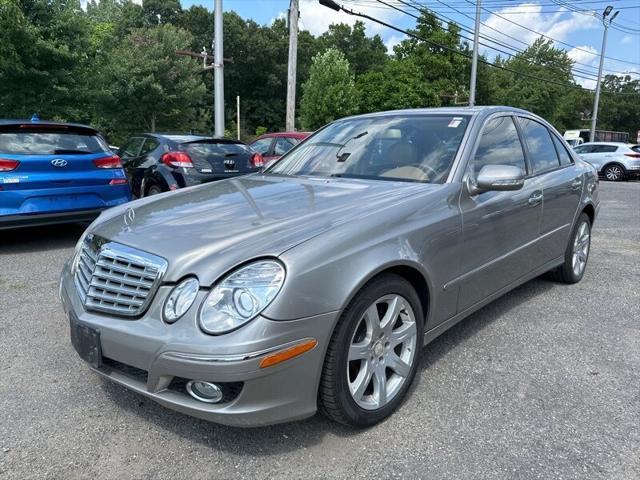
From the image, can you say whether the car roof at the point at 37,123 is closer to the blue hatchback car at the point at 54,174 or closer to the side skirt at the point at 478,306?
the blue hatchback car at the point at 54,174

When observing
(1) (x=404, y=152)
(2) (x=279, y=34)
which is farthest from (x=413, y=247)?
(2) (x=279, y=34)

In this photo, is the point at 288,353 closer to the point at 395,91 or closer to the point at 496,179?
the point at 496,179

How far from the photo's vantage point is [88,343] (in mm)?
2342

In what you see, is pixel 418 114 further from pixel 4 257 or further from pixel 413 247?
pixel 4 257

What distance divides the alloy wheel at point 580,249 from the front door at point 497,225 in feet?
3.59

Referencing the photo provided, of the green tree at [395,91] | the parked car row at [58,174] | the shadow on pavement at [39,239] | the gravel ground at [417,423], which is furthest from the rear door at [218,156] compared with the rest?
the green tree at [395,91]

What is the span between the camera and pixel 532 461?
2.28m

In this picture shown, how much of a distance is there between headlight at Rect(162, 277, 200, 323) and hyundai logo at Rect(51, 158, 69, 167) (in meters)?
4.58

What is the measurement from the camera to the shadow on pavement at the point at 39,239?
6219 mm

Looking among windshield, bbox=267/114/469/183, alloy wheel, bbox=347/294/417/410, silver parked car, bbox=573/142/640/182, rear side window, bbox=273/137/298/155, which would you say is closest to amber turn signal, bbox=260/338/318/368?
alloy wheel, bbox=347/294/417/410

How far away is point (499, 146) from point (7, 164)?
16.6 ft

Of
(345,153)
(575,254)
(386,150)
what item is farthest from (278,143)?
(386,150)

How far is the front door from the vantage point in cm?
309

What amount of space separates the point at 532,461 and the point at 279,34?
2411 inches
